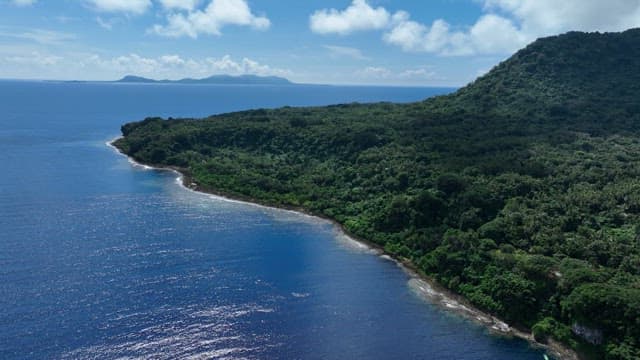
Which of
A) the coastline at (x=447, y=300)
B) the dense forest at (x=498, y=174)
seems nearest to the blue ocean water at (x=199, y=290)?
the coastline at (x=447, y=300)

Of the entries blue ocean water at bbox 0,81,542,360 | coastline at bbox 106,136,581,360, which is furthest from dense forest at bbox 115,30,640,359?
blue ocean water at bbox 0,81,542,360

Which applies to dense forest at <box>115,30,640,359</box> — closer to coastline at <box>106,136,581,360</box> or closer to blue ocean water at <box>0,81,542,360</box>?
coastline at <box>106,136,581,360</box>

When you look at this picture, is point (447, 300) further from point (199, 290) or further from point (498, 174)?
point (498, 174)

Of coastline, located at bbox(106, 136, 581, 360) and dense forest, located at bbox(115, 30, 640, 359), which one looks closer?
coastline, located at bbox(106, 136, 581, 360)

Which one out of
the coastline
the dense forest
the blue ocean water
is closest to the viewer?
the blue ocean water

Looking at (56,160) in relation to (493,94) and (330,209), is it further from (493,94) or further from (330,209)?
(493,94)

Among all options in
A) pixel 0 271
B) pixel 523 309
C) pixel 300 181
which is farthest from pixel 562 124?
pixel 0 271
